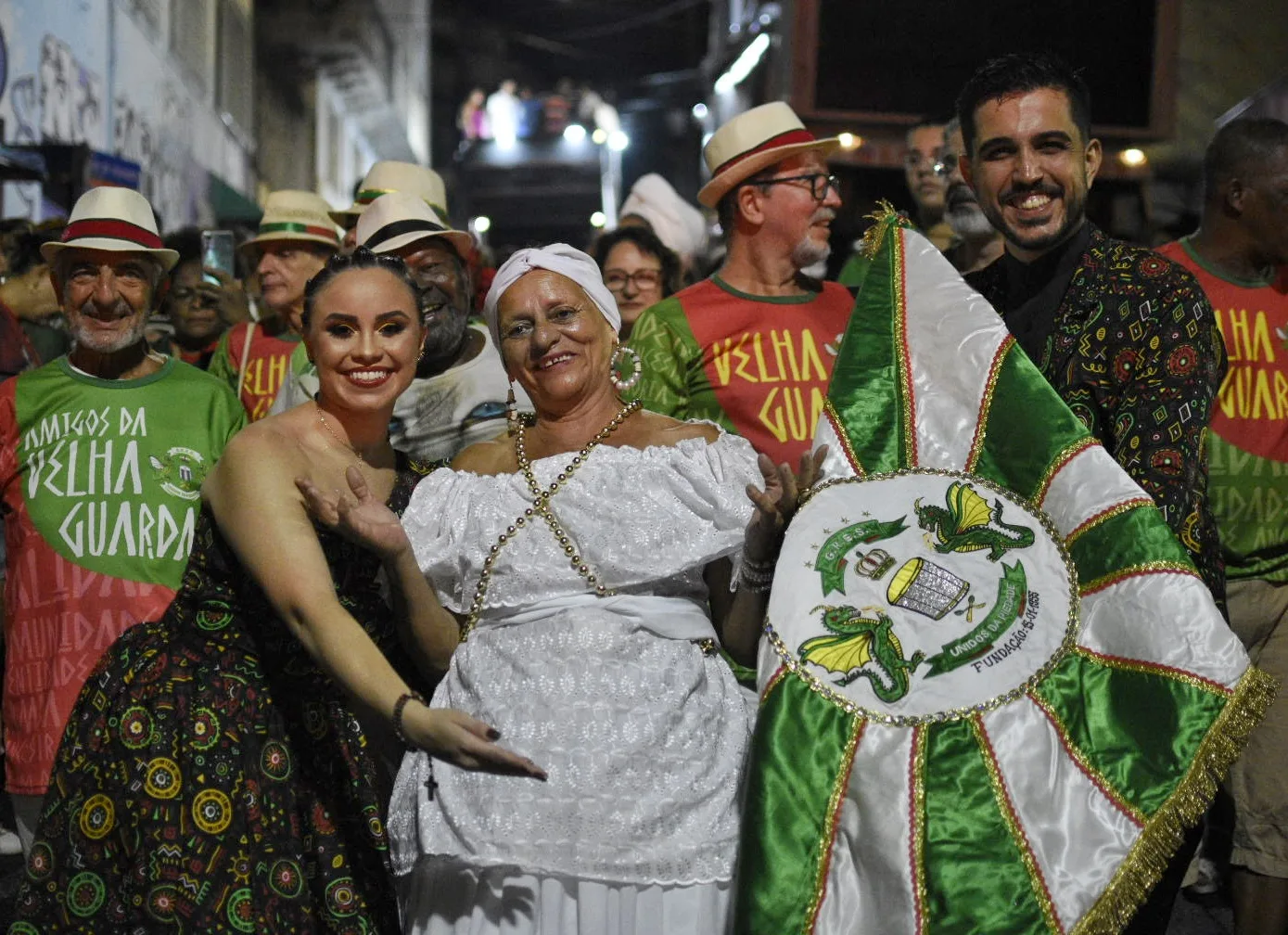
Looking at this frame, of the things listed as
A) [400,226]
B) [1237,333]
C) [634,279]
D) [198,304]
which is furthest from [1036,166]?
[198,304]

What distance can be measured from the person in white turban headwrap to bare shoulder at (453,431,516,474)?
4.36 metres

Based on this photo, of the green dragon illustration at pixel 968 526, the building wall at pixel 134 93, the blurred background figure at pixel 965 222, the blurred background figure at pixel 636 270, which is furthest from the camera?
the building wall at pixel 134 93

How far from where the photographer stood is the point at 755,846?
2.98 m

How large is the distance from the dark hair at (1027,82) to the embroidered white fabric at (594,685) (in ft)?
3.68

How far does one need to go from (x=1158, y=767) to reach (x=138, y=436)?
3076 millimetres

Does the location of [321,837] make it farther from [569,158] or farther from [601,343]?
[569,158]

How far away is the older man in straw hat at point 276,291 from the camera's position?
5.75 meters

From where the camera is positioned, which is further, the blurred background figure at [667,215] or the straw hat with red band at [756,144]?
the blurred background figure at [667,215]

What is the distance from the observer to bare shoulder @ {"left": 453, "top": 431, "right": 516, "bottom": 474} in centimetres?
352

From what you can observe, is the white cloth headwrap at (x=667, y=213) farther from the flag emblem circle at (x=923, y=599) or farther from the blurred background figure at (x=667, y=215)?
the flag emblem circle at (x=923, y=599)

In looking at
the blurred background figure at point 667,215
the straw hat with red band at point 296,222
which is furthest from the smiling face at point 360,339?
the blurred background figure at point 667,215

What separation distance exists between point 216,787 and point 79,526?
1471mm

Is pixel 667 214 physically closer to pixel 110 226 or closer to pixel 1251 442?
pixel 110 226

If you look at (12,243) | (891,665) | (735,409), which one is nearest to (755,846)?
(891,665)
